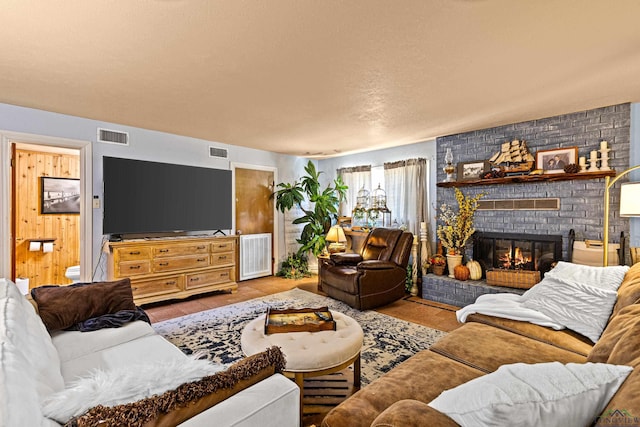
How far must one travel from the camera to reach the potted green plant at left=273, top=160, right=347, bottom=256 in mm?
5668

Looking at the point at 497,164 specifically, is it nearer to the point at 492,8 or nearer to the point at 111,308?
the point at 492,8

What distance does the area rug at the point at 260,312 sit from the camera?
251 cm

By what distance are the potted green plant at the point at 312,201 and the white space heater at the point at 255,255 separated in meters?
0.62

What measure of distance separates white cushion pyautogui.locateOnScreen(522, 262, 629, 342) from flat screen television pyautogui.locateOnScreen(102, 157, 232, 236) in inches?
163

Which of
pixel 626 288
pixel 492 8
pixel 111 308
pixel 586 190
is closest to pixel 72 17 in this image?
pixel 111 308

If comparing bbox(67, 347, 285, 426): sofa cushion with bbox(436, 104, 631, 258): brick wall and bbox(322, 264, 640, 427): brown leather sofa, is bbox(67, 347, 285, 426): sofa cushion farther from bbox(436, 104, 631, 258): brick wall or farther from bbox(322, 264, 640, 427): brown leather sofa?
bbox(436, 104, 631, 258): brick wall

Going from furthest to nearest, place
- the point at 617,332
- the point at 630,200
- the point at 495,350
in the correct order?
the point at 630,200 → the point at 495,350 → the point at 617,332

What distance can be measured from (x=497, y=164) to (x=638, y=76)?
62.4 inches

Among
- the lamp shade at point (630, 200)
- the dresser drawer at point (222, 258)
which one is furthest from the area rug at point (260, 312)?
the lamp shade at point (630, 200)

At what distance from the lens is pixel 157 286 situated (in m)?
3.95

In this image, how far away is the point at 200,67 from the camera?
2.33 m

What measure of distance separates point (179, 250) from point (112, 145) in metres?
1.60

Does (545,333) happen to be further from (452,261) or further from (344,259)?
(344,259)

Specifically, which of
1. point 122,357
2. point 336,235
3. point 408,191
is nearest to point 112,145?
point 122,357
